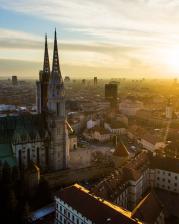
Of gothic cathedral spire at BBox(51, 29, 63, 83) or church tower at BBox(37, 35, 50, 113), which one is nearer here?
gothic cathedral spire at BBox(51, 29, 63, 83)

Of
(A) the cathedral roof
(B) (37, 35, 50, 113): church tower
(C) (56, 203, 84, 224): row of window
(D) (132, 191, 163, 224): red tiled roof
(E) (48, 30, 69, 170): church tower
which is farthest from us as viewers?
(B) (37, 35, 50, 113): church tower

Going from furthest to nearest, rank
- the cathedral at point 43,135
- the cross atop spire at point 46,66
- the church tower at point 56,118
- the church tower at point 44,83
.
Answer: the church tower at point 44,83 → the cross atop spire at point 46,66 → the church tower at point 56,118 → the cathedral at point 43,135

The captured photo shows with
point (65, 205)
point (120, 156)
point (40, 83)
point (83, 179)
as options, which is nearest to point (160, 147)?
point (120, 156)

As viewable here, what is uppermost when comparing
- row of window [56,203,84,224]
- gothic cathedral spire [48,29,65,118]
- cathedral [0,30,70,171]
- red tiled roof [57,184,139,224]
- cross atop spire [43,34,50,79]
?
cross atop spire [43,34,50,79]

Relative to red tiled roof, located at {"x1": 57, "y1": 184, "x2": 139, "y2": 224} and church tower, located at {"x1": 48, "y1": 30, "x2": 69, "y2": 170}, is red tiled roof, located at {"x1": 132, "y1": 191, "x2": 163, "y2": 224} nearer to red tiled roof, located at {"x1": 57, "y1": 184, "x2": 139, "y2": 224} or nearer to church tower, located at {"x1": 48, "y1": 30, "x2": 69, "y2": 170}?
red tiled roof, located at {"x1": 57, "y1": 184, "x2": 139, "y2": 224}

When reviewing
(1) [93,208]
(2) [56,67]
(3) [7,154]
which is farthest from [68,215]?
(2) [56,67]

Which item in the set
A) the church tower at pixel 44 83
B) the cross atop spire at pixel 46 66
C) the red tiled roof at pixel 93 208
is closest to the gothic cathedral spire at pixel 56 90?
the church tower at pixel 44 83

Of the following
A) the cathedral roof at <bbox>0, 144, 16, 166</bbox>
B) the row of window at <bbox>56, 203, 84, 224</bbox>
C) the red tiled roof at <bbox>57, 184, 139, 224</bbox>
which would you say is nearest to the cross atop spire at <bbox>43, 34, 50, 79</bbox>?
the cathedral roof at <bbox>0, 144, 16, 166</bbox>

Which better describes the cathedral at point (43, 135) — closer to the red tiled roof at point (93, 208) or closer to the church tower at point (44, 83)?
the church tower at point (44, 83)
